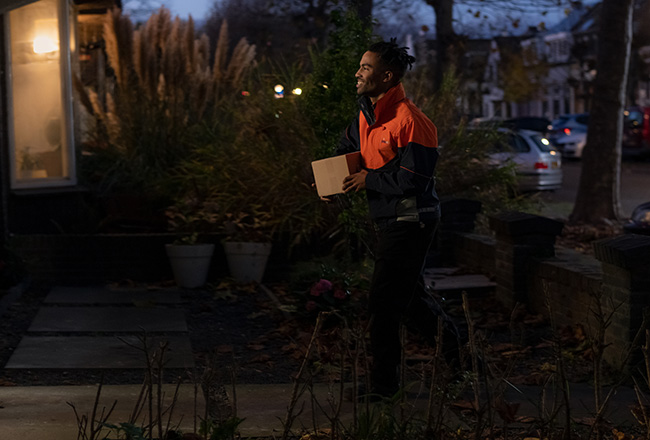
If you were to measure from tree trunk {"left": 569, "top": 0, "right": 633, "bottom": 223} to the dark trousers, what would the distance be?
10.3 meters

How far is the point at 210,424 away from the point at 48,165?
874 centimetres

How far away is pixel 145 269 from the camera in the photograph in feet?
32.7

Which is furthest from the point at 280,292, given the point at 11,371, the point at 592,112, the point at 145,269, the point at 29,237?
the point at 592,112

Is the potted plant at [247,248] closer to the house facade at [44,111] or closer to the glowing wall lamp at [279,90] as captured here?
the glowing wall lamp at [279,90]

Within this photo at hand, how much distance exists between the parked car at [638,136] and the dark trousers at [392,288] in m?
31.3

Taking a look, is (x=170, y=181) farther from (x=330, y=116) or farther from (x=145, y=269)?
(x=330, y=116)

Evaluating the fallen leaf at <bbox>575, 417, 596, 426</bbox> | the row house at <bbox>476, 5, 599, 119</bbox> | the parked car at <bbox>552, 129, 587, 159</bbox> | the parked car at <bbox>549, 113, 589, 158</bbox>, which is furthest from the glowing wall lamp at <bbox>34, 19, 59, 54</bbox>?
the row house at <bbox>476, 5, 599, 119</bbox>

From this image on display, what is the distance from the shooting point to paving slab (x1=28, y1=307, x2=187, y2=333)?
24.7 ft

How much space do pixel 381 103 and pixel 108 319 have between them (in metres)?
3.53

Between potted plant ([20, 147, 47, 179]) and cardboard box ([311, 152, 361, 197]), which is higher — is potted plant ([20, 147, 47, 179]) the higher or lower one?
the lower one

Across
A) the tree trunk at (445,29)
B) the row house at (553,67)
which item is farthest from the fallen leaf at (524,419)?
the row house at (553,67)

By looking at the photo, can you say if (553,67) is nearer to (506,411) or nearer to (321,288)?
(321,288)

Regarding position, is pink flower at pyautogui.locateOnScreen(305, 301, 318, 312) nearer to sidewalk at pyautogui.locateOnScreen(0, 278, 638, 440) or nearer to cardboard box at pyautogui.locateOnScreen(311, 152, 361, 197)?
sidewalk at pyautogui.locateOnScreen(0, 278, 638, 440)

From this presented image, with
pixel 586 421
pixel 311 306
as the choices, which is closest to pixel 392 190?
pixel 586 421
